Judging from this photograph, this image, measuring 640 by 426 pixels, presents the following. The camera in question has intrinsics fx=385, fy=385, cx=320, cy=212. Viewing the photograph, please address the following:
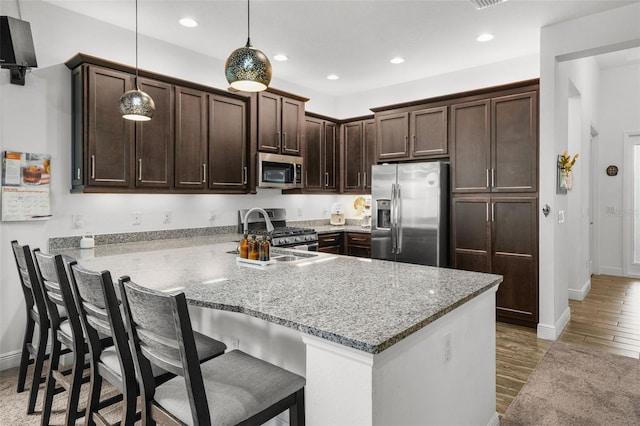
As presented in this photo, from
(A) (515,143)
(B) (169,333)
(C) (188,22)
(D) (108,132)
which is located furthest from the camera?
(A) (515,143)

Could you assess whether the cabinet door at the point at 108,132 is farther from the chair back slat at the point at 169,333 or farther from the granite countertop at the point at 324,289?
the chair back slat at the point at 169,333

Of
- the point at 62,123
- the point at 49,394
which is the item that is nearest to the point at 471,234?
the point at 49,394

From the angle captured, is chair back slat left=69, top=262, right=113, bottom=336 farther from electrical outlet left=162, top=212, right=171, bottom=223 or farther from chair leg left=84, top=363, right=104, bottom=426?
electrical outlet left=162, top=212, right=171, bottom=223

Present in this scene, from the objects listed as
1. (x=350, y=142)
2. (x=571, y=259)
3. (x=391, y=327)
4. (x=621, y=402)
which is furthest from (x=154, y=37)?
(x=571, y=259)

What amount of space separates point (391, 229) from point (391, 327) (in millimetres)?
3421

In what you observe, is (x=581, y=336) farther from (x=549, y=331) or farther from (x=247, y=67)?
(x=247, y=67)

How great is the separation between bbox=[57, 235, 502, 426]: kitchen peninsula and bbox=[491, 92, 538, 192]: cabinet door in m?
2.25

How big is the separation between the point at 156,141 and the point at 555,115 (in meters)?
3.72

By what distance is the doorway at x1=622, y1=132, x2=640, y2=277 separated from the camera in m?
6.04

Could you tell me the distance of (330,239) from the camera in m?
5.15

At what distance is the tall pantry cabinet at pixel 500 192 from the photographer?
389cm

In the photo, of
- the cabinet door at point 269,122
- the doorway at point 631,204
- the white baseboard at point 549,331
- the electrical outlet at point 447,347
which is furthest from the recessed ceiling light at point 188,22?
the doorway at point 631,204

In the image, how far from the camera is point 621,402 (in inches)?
99.9

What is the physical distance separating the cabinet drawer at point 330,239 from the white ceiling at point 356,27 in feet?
7.02
